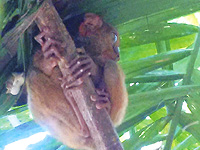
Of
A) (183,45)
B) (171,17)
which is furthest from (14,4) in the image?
(183,45)

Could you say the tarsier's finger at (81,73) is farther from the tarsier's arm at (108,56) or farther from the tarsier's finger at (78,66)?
the tarsier's arm at (108,56)

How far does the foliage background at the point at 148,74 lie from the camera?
2092 mm

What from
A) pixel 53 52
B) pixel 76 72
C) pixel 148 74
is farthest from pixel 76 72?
pixel 148 74

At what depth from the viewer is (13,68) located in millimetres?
2025

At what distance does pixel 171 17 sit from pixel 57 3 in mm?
736

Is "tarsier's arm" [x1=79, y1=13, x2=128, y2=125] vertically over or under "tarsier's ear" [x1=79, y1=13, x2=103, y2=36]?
under

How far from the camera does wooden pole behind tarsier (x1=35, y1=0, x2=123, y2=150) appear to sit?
169cm

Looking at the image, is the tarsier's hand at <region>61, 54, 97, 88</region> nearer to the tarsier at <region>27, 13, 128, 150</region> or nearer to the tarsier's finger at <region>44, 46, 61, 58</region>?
the tarsier's finger at <region>44, 46, 61, 58</region>

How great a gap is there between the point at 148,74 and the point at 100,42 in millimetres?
490

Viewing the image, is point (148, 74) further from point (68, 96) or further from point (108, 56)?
point (68, 96)

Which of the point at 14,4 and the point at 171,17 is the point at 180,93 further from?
the point at 14,4

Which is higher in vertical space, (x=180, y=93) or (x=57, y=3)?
(x=57, y=3)

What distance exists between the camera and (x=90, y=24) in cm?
266

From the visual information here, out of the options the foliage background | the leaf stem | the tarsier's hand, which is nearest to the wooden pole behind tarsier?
the tarsier's hand
